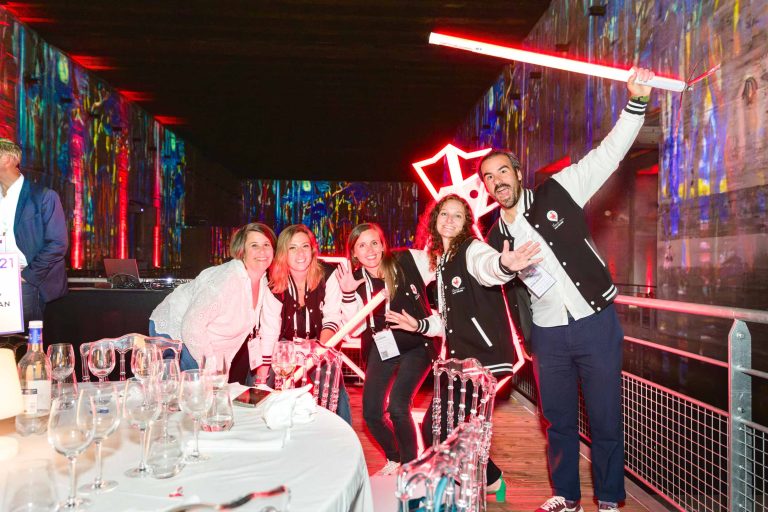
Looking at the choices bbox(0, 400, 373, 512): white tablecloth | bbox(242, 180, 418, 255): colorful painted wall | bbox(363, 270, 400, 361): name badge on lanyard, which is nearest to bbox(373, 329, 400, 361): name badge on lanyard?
bbox(363, 270, 400, 361): name badge on lanyard

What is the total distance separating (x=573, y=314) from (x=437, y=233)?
84 centimetres

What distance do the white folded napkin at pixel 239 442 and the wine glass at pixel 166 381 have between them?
132 millimetres

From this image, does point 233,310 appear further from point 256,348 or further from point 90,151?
point 90,151

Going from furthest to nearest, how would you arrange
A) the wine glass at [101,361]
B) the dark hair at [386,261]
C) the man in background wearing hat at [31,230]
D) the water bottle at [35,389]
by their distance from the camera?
the man in background wearing hat at [31,230] → the dark hair at [386,261] → the wine glass at [101,361] → the water bottle at [35,389]

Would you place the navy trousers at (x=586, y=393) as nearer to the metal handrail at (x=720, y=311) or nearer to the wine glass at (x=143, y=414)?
the metal handrail at (x=720, y=311)

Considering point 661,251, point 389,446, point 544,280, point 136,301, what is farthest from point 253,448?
point 136,301

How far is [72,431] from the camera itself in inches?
45.8

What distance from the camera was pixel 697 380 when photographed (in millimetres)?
3838

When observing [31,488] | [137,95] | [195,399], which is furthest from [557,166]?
[137,95]

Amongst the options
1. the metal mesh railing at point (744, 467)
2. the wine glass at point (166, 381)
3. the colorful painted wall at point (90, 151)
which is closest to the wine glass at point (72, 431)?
the wine glass at point (166, 381)

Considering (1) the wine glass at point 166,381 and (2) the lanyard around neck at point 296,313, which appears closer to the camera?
(1) the wine glass at point 166,381

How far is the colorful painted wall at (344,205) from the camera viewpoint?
18000 millimetres

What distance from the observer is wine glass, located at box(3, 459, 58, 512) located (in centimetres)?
111

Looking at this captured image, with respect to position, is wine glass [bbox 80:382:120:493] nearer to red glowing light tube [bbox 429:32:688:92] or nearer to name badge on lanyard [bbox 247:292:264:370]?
red glowing light tube [bbox 429:32:688:92]
